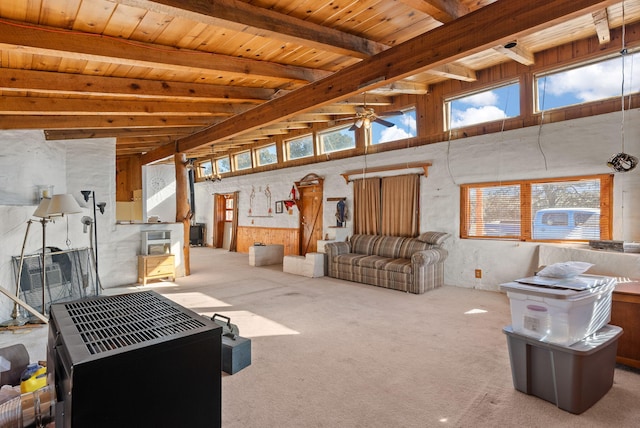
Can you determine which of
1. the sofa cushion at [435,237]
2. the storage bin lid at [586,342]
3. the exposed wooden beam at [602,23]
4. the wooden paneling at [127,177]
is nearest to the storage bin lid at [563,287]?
the storage bin lid at [586,342]

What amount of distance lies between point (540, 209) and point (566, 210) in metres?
0.33

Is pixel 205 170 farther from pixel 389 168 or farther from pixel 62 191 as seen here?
pixel 389 168

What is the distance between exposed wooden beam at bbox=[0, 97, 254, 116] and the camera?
3.76m

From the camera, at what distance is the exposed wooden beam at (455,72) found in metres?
4.69

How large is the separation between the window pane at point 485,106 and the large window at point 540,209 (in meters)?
1.11

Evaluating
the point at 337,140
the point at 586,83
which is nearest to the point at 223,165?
the point at 337,140

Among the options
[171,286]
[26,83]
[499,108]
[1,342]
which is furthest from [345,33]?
[171,286]

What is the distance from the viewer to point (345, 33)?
126 inches

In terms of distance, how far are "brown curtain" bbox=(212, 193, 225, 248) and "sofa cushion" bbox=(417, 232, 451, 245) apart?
26.3 ft

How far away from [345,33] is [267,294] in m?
3.77

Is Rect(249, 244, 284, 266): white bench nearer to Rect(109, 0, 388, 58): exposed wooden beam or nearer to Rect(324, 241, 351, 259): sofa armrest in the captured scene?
Rect(324, 241, 351, 259): sofa armrest

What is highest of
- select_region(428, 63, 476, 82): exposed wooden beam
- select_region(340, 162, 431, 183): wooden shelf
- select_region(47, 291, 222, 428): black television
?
select_region(428, 63, 476, 82): exposed wooden beam

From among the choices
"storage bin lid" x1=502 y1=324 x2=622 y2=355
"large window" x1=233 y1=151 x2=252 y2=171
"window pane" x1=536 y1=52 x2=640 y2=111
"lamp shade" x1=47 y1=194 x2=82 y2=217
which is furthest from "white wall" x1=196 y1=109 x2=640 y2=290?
→ "lamp shade" x1=47 y1=194 x2=82 y2=217

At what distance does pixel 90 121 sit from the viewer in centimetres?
484
